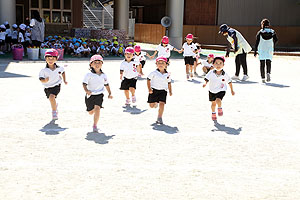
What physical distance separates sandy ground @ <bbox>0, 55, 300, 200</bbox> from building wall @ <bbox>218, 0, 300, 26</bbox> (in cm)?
2213

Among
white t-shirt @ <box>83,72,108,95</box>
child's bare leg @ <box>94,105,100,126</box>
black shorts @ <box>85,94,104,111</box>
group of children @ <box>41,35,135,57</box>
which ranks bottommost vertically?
child's bare leg @ <box>94,105,100,126</box>

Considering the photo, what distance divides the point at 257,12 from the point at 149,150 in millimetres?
28520

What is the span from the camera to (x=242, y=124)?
8.21m

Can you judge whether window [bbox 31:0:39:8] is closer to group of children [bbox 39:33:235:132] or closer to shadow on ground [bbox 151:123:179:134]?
group of children [bbox 39:33:235:132]

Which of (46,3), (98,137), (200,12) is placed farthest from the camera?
(200,12)

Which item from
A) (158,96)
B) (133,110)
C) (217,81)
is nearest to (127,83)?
(133,110)

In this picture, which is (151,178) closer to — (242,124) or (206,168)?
(206,168)

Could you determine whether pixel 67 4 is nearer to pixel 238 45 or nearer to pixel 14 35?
pixel 14 35

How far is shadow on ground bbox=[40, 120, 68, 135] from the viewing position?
7199 mm

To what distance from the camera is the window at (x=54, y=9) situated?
1149 inches

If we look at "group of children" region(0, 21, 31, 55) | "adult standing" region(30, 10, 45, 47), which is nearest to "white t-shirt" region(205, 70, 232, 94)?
"adult standing" region(30, 10, 45, 47)

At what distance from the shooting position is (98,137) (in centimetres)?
698

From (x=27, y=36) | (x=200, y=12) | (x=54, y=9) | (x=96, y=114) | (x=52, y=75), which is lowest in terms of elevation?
(x=96, y=114)

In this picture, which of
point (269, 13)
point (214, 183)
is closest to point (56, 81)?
point (214, 183)
